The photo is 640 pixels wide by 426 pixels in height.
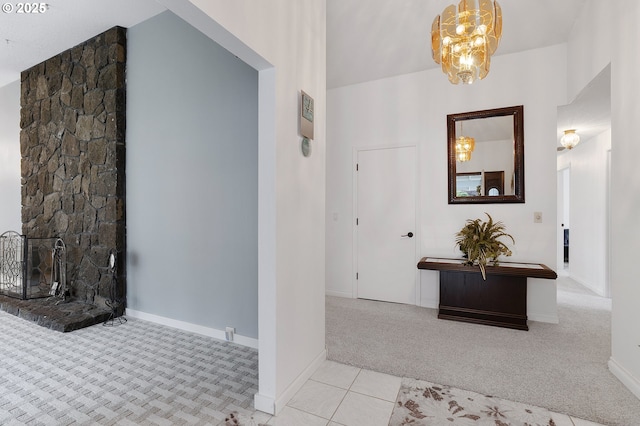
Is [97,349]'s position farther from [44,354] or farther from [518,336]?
[518,336]

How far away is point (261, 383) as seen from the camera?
1.81m

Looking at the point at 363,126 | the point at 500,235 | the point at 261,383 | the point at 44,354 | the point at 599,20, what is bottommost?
the point at 44,354

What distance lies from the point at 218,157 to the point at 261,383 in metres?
2.00

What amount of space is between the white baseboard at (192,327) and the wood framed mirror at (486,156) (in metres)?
2.77

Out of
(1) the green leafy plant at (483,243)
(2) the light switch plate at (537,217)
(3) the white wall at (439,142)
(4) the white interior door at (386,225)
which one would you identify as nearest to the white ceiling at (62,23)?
(3) the white wall at (439,142)

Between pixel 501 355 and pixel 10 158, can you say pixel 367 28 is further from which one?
pixel 10 158

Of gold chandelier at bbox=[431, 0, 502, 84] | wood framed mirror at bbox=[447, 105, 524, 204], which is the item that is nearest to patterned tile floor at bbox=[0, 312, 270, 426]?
gold chandelier at bbox=[431, 0, 502, 84]

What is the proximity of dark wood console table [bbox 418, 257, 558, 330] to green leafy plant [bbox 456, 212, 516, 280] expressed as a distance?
92 mm

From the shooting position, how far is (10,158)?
193 inches

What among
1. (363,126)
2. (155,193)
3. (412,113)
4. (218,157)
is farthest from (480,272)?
(155,193)

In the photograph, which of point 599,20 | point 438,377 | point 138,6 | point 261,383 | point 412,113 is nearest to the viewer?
point 261,383

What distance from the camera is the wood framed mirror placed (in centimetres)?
335

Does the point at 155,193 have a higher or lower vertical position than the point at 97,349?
higher

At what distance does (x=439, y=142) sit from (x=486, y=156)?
1.83 ft
